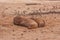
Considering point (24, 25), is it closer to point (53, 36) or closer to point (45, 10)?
point (53, 36)

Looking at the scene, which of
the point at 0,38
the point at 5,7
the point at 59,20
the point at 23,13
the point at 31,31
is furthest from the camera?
the point at 5,7

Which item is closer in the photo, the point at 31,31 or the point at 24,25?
the point at 31,31

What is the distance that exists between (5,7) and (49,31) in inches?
92.8

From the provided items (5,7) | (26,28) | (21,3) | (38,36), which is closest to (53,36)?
(38,36)

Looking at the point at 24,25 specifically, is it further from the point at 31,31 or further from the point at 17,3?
the point at 17,3

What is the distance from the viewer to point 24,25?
174 inches

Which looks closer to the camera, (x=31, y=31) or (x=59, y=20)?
(x=31, y=31)

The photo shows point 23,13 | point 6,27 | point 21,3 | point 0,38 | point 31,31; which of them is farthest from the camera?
point 21,3

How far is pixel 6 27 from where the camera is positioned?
172 inches

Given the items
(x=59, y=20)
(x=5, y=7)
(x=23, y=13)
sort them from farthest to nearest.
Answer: (x=5, y=7) → (x=23, y=13) → (x=59, y=20)

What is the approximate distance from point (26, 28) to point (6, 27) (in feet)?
1.18

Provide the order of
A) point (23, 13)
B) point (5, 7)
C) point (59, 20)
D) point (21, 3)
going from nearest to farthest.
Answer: point (59, 20)
point (23, 13)
point (5, 7)
point (21, 3)

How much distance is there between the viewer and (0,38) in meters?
3.67

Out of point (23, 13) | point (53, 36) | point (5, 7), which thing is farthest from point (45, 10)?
point (53, 36)
